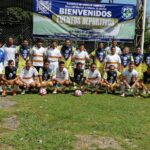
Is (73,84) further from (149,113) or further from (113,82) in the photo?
(149,113)

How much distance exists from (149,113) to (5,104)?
355cm

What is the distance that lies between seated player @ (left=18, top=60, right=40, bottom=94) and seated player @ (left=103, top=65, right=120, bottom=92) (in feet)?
7.00

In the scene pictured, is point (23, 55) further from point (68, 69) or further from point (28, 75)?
point (68, 69)

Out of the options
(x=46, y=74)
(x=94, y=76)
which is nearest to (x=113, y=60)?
(x=94, y=76)

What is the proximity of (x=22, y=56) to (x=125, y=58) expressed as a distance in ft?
10.9

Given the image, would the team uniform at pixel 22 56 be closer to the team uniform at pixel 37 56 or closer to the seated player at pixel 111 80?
the team uniform at pixel 37 56

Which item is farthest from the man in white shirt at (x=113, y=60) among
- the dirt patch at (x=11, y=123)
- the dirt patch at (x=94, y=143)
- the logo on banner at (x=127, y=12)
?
the dirt patch at (x=94, y=143)

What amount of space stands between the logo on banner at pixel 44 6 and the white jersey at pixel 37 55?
312 cm

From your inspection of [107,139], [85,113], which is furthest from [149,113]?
[107,139]

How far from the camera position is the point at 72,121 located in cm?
912

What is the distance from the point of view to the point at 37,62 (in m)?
13.9

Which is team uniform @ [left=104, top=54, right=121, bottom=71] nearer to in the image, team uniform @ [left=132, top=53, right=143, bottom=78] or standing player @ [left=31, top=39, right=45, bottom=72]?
team uniform @ [left=132, top=53, right=143, bottom=78]

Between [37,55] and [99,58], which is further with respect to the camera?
[99,58]

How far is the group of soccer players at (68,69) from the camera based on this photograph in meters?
12.8
